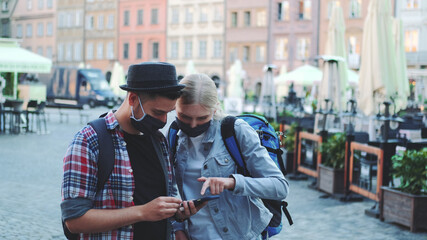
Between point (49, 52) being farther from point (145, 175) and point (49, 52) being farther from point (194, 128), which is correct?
point (145, 175)

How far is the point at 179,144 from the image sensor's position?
9.60 feet

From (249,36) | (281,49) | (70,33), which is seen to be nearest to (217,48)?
(249,36)

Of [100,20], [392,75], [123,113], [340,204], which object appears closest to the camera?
[123,113]

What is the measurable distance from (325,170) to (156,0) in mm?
52474

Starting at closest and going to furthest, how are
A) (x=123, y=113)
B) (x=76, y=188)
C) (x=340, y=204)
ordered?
(x=76, y=188)
(x=123, y=113)
(x=340, y=204)

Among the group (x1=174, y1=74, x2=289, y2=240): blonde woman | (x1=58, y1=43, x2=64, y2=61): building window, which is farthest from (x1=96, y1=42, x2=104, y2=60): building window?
(x1=174, y1=74, x2=289, y2=240): blonde woman

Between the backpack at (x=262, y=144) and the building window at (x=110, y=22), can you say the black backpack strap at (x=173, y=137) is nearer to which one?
the backpack at (x=262, y=144)

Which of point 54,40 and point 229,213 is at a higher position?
point 54,40

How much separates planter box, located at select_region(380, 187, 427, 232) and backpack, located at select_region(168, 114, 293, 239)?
467cm

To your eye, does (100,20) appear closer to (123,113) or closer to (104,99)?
(104,99)

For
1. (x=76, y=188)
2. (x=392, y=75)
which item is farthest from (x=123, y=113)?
Answer: (x=392, y=75)

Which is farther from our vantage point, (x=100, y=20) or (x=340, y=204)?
(x=100, y=20)

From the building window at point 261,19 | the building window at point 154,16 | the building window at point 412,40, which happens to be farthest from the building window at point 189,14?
the building window at point 412,40

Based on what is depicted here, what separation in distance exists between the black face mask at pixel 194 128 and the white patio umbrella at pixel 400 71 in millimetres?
13135
